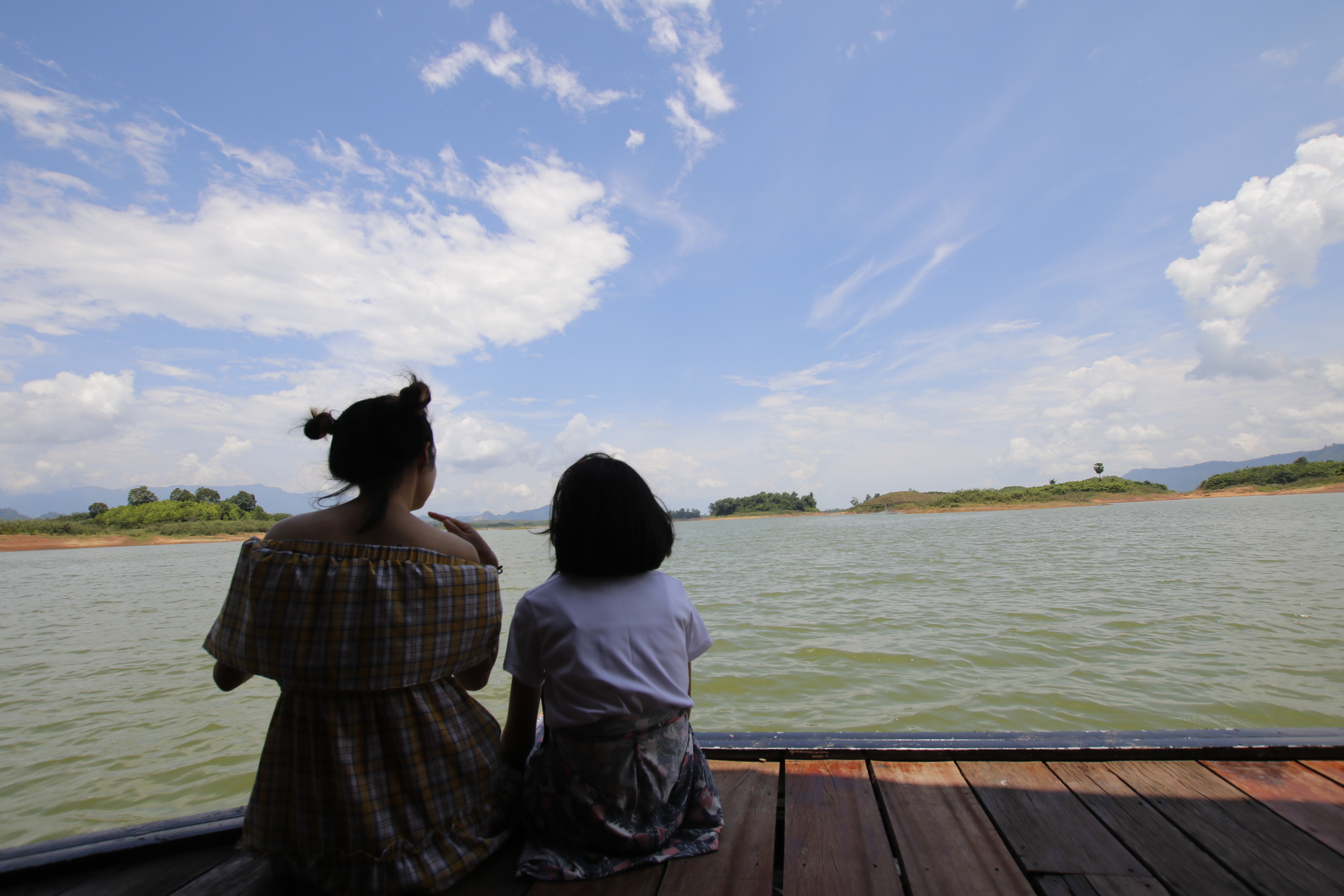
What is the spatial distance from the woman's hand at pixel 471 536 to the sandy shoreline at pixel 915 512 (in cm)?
2866

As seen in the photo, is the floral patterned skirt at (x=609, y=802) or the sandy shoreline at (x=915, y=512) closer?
the floral patterned skirt at (x=609, y=802)

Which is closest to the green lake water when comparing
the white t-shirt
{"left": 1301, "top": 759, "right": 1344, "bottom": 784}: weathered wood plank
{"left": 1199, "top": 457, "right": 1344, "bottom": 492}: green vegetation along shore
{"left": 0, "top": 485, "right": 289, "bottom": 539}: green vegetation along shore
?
{"left": 1301, "top": 759, "right": 1344, "bottom": 784}: weathered wood plank

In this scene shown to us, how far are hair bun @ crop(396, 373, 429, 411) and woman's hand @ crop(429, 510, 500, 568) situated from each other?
1.18 ft

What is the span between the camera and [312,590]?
1.31m

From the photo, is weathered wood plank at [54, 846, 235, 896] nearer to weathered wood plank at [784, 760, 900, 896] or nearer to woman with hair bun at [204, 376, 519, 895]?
woman with hair bun at [204, 376, 519, 895]

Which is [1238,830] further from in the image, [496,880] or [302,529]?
[302,529]

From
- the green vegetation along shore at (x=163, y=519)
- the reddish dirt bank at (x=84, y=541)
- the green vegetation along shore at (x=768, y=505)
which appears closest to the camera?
the reddish dirt bank at (x=84, y=541)

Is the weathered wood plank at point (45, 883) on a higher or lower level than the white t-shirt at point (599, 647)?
lower

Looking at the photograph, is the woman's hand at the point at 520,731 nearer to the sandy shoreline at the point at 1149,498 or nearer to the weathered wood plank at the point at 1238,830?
the weathered wood plank at the point at 1238,830

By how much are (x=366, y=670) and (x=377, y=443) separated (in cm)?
53

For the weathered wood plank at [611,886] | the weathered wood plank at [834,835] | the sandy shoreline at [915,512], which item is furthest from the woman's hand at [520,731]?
the sandy shoreline at [915,512]

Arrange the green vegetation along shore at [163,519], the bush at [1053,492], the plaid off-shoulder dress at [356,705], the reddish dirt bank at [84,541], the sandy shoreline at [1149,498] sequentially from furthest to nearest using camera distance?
the bush at [1053,492], the sandy shoreline at [1149,498], the green vegetation along shore at [163,519], the reddish dirt bank at [84,541], the plaid off-shoulder dress at [356,705]

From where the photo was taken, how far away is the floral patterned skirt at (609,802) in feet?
4.81

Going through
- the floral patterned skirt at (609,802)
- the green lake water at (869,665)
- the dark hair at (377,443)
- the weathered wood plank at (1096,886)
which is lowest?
the green lake water at (869,665)
